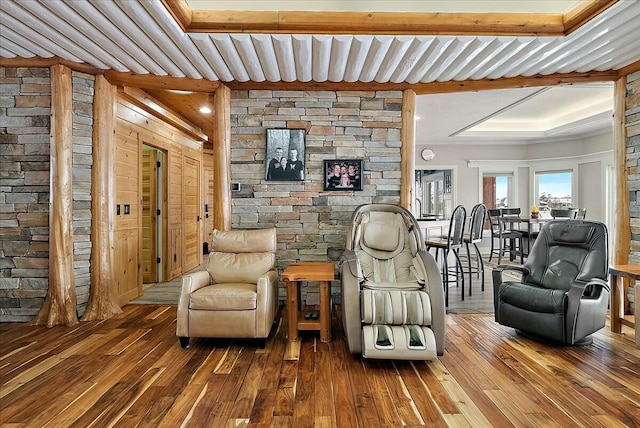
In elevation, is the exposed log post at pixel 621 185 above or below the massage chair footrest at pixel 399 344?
above

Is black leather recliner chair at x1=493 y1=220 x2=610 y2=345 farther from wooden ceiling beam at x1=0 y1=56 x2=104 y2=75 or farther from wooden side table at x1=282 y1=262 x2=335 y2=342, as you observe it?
wooden ceiling beam at x1=0 y1=56 x2=104 y2=75

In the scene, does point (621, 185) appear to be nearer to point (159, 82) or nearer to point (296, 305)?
point (296, 305)

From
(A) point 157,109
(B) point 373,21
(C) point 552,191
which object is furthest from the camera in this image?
(C) point 552,191

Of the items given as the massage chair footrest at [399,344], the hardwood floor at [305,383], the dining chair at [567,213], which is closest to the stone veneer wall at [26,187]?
the hardwood floor at [305,383]

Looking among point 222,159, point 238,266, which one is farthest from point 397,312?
point 222,159

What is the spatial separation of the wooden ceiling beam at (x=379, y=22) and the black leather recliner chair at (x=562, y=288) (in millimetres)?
1726

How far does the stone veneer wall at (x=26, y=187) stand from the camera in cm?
363

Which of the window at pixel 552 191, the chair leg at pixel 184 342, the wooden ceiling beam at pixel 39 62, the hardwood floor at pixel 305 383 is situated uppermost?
the wooden ceiling beam at pixel 39 62

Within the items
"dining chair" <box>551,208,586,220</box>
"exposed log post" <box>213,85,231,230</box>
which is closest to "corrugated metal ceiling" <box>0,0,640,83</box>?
"exposed log post" <box>213,85,231,230</box>

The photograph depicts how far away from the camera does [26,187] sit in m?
3.65

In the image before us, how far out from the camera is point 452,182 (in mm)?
8453

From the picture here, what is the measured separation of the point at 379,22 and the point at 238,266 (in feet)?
7.95

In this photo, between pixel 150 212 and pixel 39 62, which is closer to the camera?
pixel 39 62

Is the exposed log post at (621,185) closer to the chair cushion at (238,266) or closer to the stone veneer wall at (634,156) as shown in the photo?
the stone veneer wall at (634,156)
